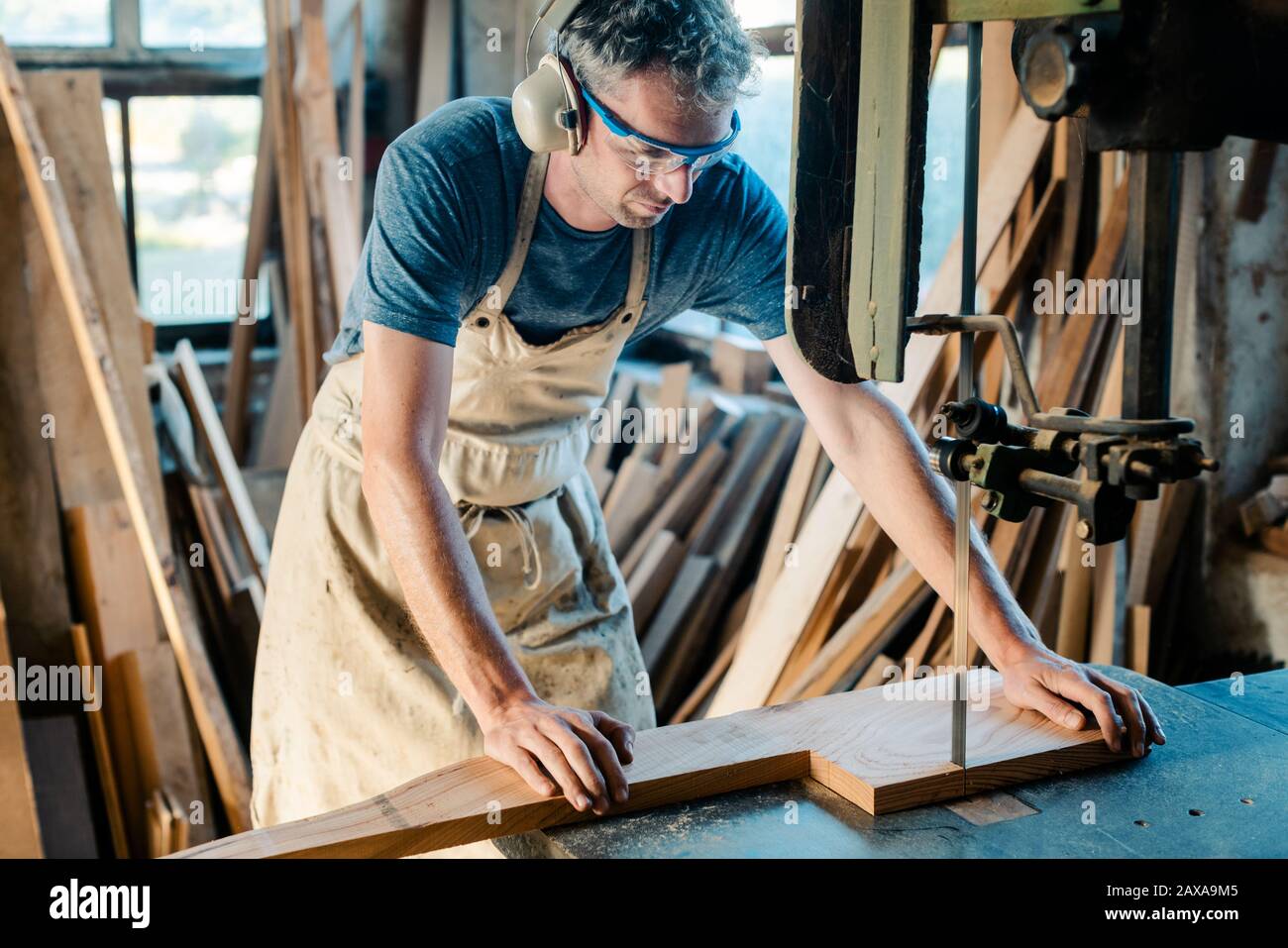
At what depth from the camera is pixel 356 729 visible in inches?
84.2

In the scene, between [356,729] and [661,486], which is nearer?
[356,729]

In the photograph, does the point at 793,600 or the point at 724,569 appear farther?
the point at 724,569

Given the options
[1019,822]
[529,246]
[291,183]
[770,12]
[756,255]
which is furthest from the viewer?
[291,183]

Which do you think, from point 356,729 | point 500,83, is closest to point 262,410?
point 500,83

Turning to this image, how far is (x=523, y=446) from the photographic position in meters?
2.20

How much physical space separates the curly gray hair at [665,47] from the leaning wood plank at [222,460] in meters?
2.59

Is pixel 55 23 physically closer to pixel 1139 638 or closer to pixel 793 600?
pixel 793 600

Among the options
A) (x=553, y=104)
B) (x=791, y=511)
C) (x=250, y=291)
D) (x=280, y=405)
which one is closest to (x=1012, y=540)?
(x=791, y=511)

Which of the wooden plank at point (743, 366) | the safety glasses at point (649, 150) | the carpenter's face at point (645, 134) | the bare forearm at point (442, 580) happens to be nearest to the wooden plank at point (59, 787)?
the bare forearm at point (442, 580)

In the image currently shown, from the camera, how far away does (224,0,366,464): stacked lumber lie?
14.4 ft

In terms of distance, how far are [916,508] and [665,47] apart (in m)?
0.75

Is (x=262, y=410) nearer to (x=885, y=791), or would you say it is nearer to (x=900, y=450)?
(x=900, y=450)

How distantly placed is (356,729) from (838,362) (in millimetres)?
1111

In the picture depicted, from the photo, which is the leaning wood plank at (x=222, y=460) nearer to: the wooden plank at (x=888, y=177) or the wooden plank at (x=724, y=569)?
the wooden plank at (x=724, y=569)
